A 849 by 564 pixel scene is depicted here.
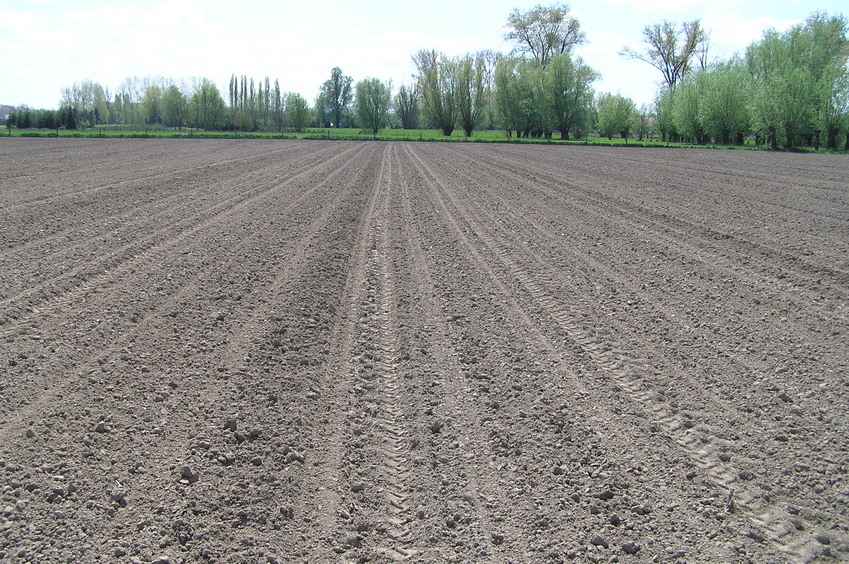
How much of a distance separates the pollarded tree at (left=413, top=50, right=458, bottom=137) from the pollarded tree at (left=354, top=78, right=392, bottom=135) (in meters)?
9.09

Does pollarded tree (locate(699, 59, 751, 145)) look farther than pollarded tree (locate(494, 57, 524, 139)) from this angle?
No

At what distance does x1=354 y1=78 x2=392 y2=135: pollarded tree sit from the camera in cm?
9875

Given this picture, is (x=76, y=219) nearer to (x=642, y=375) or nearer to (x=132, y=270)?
(x=132, y=270)

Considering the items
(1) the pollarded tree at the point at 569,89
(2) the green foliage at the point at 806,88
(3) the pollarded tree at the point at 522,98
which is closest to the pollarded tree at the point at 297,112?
(3) the pollarded tree at the point at 522,98

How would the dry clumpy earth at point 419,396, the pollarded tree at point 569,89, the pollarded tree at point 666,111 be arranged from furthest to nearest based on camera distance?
the pollarded tree at point 569,89
the pollarded tree at point 666,111
the dry clumpy earth at point 419,396

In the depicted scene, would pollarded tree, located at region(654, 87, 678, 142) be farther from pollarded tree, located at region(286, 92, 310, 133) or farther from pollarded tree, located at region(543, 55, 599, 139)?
pollarded tree, located at region(286, 92, 310, 133)

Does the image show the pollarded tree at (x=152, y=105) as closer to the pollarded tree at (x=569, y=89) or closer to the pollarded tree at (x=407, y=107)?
the pollarded tree at (x=407, y=107)

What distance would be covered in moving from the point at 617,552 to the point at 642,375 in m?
2.59

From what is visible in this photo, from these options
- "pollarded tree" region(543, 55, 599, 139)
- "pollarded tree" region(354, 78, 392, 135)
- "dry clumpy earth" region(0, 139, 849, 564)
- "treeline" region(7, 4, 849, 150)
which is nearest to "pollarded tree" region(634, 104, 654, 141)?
"treeline" region(7, 4, 849, 150)

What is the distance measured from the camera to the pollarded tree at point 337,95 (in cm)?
12450

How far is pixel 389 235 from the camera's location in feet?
40.4

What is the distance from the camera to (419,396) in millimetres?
5258

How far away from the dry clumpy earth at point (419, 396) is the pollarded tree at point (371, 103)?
298 ft

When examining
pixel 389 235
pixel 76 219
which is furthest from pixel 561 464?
pixel 76 219
